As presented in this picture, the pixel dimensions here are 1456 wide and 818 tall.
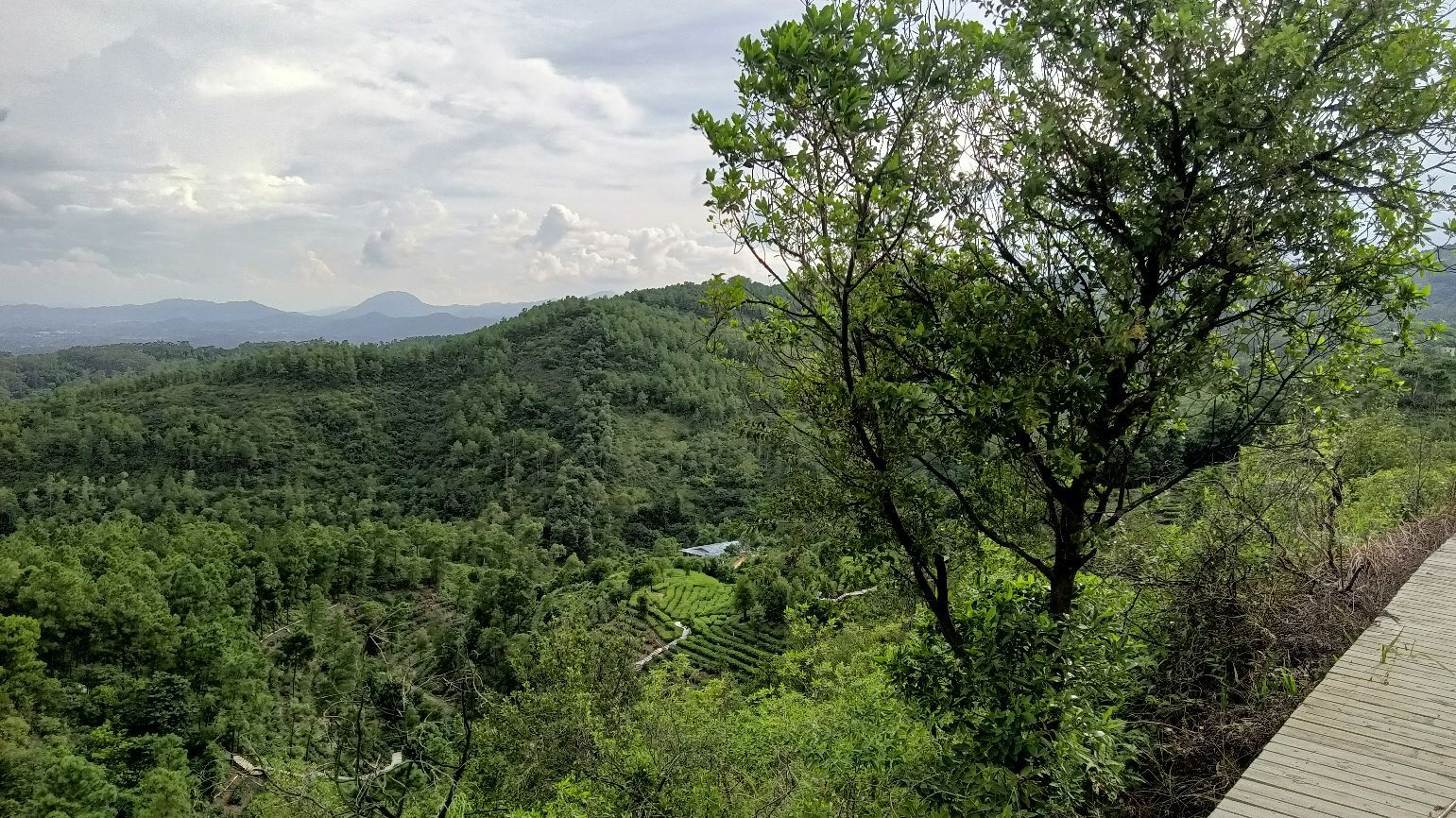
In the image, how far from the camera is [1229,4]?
374cm

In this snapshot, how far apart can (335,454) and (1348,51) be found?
280ft

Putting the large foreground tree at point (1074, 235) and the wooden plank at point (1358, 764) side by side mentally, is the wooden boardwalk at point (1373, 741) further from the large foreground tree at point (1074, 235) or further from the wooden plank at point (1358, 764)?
the large foreground tree at point (1074, 235)

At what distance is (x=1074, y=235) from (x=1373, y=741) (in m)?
3.57

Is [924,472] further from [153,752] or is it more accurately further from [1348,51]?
[153,752]

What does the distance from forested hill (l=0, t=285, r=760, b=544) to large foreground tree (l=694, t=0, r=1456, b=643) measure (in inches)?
2066

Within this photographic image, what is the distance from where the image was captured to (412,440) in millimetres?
81875

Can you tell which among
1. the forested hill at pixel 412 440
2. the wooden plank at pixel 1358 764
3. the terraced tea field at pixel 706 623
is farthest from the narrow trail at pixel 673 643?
the wooden plank at pixel 1358 764

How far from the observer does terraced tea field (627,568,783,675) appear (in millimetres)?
37125

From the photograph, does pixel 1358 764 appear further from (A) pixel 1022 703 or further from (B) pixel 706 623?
(B) pixel 706 623

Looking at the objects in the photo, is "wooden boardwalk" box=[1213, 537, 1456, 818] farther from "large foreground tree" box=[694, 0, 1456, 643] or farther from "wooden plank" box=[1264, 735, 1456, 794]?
"large foreground tree" box=[694, 0, 1456, 643]

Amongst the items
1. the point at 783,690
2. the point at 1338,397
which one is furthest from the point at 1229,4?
the point at 783,690

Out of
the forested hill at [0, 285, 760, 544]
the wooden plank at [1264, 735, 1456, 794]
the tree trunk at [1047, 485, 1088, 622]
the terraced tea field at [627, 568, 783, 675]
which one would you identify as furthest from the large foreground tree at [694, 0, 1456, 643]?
the forested hill at [0, 285, 760, 544]

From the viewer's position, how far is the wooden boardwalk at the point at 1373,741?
3.75m

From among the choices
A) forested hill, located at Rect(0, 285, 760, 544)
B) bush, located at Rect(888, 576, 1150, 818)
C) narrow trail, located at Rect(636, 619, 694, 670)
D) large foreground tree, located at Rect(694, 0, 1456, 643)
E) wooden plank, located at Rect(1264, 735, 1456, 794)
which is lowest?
narrow trail, located at Rect(636, 619, 694, 670)
